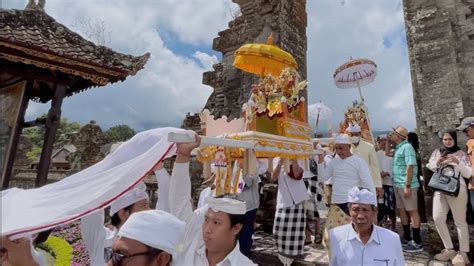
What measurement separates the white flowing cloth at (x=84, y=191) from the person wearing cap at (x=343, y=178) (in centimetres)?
254

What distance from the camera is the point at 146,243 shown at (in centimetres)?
154

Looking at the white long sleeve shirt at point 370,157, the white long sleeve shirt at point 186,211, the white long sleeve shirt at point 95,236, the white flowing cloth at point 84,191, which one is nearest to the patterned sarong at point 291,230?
the white long sleeve shirt at point 370,157

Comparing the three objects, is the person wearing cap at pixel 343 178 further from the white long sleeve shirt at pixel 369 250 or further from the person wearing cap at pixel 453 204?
the person wearing cap at pixel 453 204

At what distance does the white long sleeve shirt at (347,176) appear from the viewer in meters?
3.77

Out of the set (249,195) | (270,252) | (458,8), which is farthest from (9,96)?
(458,8)

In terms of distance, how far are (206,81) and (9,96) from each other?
7599mm

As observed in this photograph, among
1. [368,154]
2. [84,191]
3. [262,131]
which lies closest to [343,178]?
[368,154]

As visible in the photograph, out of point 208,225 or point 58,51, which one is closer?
point 208,225

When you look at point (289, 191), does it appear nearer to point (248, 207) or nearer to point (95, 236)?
point (248, 207)

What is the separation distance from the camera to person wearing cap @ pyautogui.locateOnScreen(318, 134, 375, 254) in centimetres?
371

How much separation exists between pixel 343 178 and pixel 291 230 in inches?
45.6

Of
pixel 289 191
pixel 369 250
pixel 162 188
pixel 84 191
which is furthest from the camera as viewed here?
pixel 289 191

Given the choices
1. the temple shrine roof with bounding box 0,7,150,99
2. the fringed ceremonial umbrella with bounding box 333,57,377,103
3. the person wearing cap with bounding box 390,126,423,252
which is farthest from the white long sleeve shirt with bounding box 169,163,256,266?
the fringed ceremonial umbrella with bounding box 333,57,377,103

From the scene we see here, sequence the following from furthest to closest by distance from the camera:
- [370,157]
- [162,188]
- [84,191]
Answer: [370,157] < [162,188] < [84,191]
